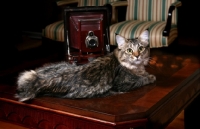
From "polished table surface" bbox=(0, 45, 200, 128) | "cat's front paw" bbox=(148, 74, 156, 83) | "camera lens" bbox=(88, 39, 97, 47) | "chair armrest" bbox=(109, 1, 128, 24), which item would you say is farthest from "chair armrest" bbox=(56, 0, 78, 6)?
"cat's front paw" bbox=(148, 74, 156, 83)

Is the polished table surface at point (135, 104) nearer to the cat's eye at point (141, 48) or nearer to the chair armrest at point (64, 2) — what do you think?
the cat's eye at point (141, 48)

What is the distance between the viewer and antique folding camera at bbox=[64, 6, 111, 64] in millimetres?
2412

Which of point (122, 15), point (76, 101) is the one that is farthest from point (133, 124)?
point (122, 15)

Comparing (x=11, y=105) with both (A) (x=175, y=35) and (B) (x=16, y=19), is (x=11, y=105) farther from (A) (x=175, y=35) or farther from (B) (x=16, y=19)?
(B) (x=16, y=19)

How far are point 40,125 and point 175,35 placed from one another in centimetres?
198

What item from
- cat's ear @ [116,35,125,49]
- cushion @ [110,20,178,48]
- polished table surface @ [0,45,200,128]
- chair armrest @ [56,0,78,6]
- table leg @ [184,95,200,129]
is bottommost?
table leg @ [184,95,200,129]

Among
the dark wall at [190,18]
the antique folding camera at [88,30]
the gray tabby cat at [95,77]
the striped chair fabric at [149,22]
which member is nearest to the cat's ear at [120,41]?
the gray tabby cat at [95,77]

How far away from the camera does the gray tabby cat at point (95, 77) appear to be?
177 cm

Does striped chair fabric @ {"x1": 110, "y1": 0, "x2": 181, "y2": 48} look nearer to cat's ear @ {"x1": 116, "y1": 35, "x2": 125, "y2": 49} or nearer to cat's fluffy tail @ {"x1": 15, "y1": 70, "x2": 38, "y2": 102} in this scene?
cat's ear @ {"x1": 116, "y1": 35, "x2": 125, "y2": 49}

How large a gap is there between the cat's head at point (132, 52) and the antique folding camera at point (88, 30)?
16.9 inches

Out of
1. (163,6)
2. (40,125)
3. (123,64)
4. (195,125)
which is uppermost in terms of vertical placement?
(163,6)

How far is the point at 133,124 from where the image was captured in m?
1.55

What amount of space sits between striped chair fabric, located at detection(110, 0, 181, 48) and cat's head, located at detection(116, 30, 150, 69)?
1248mm

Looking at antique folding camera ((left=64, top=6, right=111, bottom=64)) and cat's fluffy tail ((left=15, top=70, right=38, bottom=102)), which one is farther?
antique folding camera ((left=64, top=6, right=111, bottom=64))
